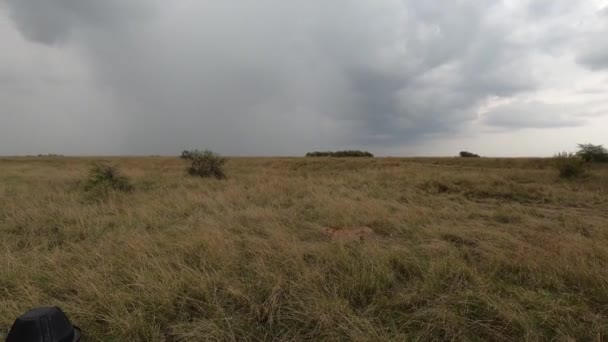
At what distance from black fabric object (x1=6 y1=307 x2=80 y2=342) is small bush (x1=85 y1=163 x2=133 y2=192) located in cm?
903

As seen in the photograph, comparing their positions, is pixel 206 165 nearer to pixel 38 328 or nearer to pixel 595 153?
pixel 38 328

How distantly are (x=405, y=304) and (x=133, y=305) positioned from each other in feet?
8.11

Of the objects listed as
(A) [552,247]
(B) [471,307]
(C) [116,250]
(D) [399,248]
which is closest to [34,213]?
(C) [116,250]

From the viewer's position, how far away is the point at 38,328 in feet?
6.45

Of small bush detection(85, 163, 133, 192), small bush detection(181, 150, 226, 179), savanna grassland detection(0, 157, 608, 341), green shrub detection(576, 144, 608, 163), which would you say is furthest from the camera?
green shrub detection(576, 144, 608, 163)

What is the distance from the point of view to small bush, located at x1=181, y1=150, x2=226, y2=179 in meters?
16.8

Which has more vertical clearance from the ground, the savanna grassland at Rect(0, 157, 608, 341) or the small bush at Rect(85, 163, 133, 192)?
the small bush at Rect(85, 163, 133, 192)

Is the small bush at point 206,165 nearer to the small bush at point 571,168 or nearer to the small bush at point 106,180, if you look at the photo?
the small bush at point 106,180

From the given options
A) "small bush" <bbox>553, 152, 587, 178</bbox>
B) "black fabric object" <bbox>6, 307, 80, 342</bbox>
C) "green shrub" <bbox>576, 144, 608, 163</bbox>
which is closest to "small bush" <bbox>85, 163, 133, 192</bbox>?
"black fabric object" <bbox>6, 307, 80, 342</bbox>

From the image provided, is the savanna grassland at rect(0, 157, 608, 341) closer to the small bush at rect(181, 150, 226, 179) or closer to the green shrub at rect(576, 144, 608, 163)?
the small bush at rect(181, 150, 226, 179)

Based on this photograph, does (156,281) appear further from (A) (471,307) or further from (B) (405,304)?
(A) (471,307)

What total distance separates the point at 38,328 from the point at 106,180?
10.3m

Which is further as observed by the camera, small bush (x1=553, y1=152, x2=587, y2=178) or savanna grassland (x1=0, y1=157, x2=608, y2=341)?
small bush (x1=553, y1=152, x2=587, y2=178)

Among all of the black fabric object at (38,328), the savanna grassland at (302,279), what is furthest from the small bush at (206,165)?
the black fabric object at (38,328)
